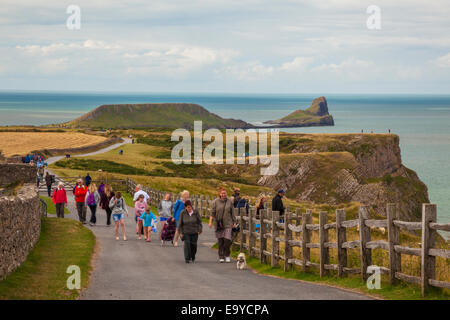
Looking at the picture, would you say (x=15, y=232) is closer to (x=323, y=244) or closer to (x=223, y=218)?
(x=223, y=218)

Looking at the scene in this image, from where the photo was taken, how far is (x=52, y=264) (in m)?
16.5

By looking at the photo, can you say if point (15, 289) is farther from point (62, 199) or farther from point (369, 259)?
point (62, 199)

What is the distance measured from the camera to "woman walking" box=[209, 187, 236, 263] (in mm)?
17953

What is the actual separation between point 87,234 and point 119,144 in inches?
3107

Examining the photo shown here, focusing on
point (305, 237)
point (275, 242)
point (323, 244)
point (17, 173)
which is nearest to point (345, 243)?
point (323, 244)

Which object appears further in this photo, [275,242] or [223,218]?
[223,218]

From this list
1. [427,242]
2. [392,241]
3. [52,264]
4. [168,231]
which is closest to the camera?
[427,242]

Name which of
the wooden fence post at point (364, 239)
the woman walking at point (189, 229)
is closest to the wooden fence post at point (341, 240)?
the wooden fence post at point (364, 239)

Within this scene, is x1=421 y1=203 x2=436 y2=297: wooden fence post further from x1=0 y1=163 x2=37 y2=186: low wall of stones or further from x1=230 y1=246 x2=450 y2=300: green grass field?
x1=0 y1=163 x2=37 y2=186: low wall of stones

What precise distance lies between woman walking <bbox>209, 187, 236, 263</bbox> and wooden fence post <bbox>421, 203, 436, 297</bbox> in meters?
7.54

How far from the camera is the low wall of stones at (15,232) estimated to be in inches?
519

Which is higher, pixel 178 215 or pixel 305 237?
pixel 305 237

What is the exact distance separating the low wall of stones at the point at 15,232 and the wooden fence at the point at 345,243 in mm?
6511

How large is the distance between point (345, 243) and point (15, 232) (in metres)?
7.62
